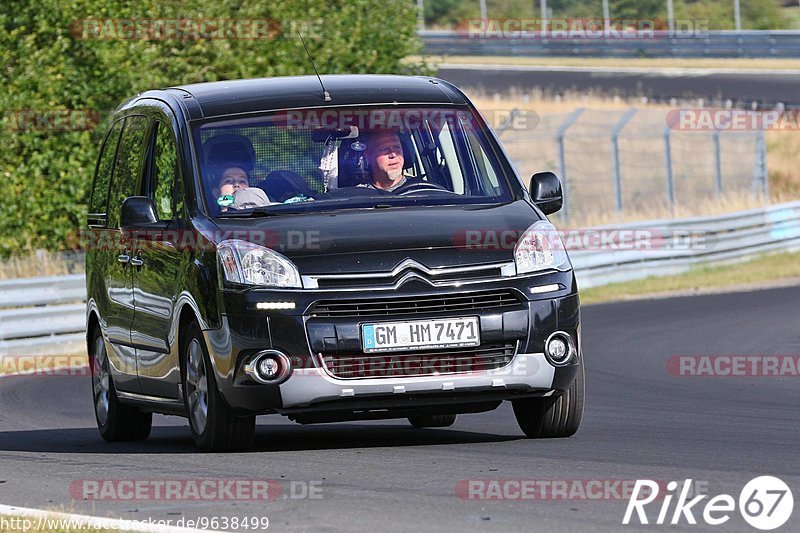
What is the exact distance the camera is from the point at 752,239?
2839 cm

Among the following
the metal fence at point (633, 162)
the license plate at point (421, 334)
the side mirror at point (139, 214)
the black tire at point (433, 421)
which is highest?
the side mirror at point (139, 214)

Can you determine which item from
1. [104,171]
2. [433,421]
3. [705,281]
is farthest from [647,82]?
Result: [433,421]

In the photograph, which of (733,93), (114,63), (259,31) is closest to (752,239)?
(259,31)

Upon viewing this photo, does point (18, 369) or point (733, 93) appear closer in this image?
point (18, 369)

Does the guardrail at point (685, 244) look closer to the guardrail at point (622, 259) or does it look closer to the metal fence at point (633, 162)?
the guardrail at point (622, 259)

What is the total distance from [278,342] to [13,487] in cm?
136

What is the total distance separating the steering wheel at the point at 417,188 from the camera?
8.98 m

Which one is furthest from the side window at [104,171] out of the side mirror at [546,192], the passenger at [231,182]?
the side mirror at [546,192]

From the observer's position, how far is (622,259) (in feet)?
83.2

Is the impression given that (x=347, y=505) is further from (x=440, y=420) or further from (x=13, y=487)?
(x=440, y=420)

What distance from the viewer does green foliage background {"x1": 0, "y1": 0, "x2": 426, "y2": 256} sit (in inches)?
888

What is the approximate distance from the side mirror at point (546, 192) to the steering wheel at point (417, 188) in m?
0.45

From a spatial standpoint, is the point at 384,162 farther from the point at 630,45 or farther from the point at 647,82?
the point at 630,45

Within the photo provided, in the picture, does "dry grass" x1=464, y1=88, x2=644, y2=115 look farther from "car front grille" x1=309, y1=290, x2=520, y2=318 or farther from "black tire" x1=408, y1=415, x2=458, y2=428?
"car front grille" x1=309, y1=290, x2=520, y2=318
